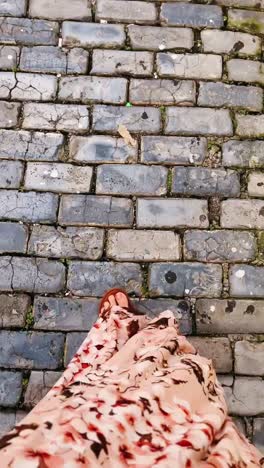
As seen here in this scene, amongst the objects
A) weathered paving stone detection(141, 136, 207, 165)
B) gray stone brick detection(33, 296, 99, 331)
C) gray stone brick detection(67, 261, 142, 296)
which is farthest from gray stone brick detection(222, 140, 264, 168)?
gray stone brick detection(33, 296, 99, 331)

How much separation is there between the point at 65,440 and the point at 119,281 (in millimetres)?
1626

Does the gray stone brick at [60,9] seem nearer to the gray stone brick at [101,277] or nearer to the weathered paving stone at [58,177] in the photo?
the weathered paving stone at [58,177]

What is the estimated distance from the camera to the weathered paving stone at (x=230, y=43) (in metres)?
4.11

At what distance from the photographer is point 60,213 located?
362 cm

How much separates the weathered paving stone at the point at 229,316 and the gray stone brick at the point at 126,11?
5.94 ft

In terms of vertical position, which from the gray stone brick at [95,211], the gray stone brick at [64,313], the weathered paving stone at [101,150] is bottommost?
the gray stone brick at [64,313]

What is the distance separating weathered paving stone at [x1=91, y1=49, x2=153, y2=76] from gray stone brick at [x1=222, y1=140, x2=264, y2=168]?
66cm

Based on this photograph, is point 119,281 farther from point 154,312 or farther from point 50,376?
point 50,376

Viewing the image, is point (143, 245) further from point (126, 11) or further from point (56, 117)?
point (126, 11)

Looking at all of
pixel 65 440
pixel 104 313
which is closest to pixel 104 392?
pixel 65 440

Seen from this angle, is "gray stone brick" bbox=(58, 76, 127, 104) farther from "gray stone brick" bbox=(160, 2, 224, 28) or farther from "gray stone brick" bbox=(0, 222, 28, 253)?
"gray stone brick" bbox=(0, 222, 28, 253)

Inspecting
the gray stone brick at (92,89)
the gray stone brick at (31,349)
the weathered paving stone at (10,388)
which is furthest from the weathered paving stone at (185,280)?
the gray stone brick at (92,89)

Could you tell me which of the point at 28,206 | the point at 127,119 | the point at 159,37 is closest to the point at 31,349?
the point at 28,206

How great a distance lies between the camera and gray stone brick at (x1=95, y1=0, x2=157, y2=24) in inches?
164
